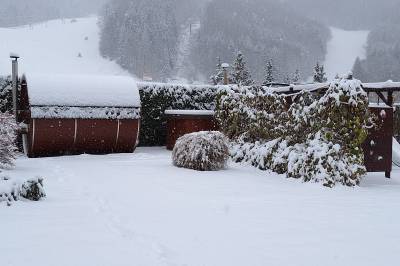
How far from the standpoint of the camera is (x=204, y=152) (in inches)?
324

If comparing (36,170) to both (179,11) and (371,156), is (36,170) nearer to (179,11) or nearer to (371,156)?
(371,156)

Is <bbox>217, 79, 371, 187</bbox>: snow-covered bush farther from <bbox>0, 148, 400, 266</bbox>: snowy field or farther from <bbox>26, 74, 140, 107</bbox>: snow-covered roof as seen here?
<bbox>26, 74, 140, 107</bbox>: snow-covered roof

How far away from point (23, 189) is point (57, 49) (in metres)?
71.6

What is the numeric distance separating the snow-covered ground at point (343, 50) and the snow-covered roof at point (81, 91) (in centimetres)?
6015

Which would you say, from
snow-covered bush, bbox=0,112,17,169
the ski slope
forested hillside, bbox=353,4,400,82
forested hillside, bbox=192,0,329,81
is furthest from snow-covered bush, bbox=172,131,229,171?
forested hillside, bbox=353,4,400,82

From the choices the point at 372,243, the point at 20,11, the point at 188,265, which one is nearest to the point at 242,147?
the point at 372,243

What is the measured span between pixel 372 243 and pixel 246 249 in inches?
45.2

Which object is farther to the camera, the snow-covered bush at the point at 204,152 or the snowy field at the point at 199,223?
the snow-covered bush at the point at 204,152

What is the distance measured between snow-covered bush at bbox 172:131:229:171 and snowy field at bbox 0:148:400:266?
957 mm

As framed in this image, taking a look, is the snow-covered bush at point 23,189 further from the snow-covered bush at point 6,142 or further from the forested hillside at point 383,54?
the forested hillside at point 383,54

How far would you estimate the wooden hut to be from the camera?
414 inches

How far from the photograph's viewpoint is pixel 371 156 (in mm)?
8328

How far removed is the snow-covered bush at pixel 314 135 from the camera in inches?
270

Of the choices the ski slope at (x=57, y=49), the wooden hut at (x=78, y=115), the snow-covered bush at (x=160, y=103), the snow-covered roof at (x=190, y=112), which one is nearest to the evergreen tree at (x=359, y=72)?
the ski slope at (x=57, y=49)
